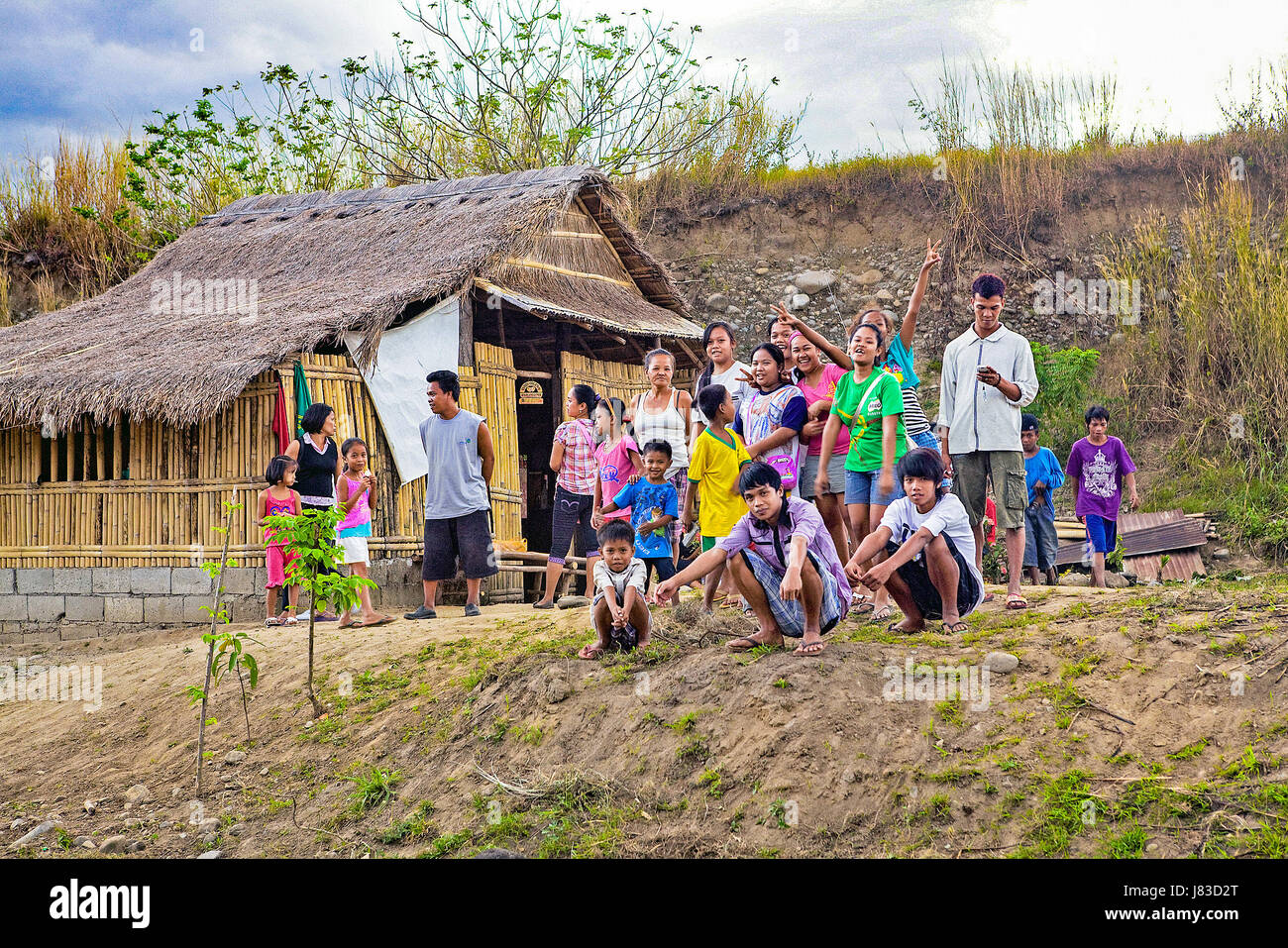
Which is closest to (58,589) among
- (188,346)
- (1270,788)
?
(188,346)

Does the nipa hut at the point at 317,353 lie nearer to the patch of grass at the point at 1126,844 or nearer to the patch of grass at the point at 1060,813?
the patch of grass at the point at 1060,813

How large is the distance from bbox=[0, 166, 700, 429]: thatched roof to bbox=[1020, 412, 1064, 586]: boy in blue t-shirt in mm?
4920

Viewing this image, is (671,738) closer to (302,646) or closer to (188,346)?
(302,646)

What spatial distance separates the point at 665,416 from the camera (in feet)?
21.6

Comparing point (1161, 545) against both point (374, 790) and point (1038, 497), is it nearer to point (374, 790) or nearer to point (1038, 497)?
point (1038, 497)

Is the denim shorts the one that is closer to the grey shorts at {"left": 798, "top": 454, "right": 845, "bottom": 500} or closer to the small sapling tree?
the grey shorts at {"left": 798, "top": 454, "right": 845, "bottom": 500}

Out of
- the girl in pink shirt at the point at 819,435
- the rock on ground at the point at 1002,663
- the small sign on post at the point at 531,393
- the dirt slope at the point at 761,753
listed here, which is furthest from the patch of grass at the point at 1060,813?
the small sign on post at the point at 531,393

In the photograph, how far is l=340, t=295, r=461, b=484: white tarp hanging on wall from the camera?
32.8 ft

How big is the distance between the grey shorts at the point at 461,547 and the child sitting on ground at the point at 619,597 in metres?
2.46

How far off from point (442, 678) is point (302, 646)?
1623 mm

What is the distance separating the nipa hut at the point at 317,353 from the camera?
9.76 meters

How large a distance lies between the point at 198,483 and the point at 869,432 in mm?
6893

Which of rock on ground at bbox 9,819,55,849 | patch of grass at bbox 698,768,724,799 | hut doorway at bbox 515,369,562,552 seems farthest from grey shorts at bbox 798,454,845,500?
hut doorway at bbox 515,369,562,552
